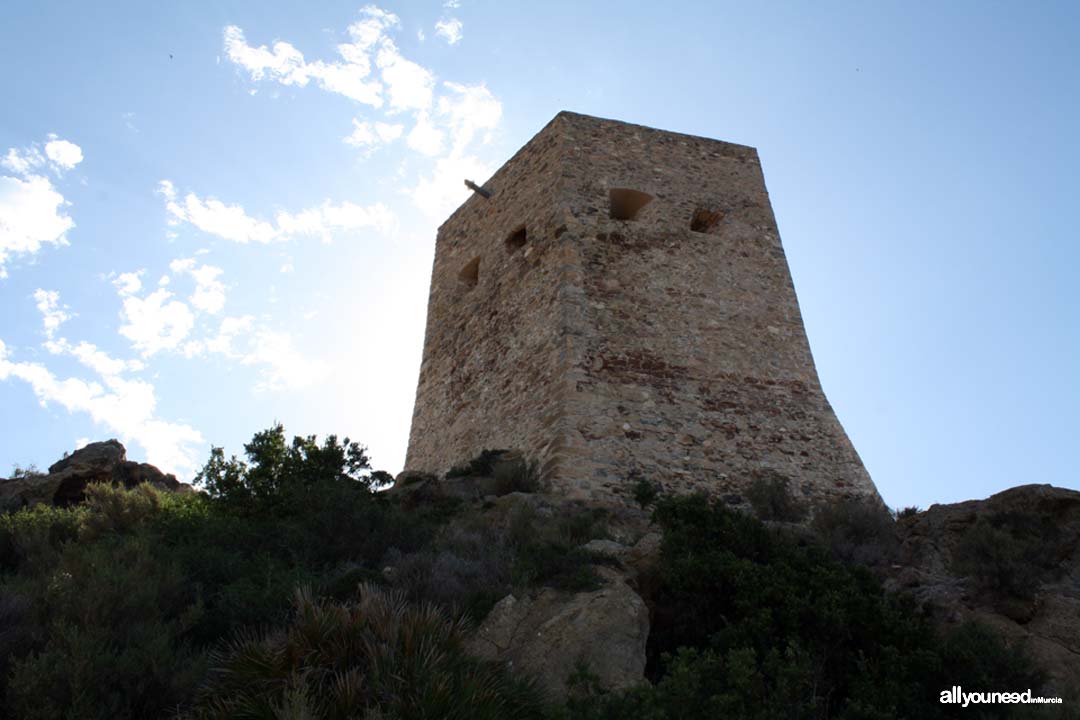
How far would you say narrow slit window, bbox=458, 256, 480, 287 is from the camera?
10.9 m

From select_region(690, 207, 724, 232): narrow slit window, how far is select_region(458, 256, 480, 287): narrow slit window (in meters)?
2.70

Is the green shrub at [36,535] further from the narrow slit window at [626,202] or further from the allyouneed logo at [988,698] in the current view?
the narrow slit window at [626,202]

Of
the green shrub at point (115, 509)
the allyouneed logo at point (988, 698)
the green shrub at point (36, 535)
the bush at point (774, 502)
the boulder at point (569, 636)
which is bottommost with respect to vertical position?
the allyouneed logo at point (988, 698)

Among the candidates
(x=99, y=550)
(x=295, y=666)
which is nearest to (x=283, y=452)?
(x=99, y=550)

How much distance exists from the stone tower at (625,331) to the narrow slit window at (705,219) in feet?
0.05

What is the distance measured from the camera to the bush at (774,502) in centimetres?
730

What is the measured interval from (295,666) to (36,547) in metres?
3.27

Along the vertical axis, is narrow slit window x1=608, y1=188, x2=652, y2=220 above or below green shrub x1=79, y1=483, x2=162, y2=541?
above

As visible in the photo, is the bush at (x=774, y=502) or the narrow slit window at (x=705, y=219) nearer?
the bush at (x=774, y=502)

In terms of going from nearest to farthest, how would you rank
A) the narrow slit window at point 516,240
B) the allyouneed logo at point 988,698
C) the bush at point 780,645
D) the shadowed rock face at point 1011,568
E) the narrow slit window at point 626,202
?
the bush at point 780,645, the allyouneed logo at point 988,698, the shadowed rock face at point 1011,568, the narrow slit window at point 626,202, the narrow slit window at point 516,240

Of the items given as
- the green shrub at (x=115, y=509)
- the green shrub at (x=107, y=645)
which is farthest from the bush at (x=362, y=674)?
the green shrub at (x=115, y=509)

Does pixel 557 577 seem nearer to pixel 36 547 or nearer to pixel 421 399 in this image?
pixel 36 547

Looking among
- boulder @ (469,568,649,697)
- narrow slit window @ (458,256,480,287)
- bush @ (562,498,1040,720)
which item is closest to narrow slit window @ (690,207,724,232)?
narrow slit window @ (458,256,480,287)

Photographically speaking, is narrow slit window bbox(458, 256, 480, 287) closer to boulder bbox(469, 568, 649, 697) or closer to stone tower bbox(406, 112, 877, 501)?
stone tower bbox(406, 112, 877, 501)
